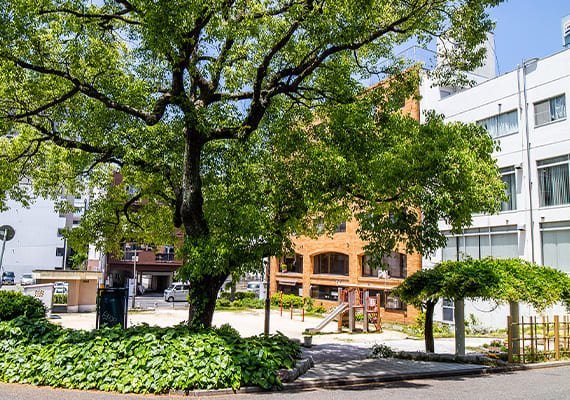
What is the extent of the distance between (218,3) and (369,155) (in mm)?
5311

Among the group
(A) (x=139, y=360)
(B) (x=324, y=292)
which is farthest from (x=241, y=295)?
(A) (x=139, y=360)

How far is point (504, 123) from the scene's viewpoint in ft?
72.3

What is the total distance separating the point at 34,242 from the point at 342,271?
150 ft

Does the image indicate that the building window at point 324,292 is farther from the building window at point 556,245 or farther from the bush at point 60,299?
the bush at point 60,299

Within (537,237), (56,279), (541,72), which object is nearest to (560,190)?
(537,237)

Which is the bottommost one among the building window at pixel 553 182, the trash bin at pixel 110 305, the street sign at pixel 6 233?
the trash bin at pixel 110 305

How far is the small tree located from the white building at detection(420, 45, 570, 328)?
6.27m

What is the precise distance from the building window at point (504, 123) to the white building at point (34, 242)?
49.9 meters

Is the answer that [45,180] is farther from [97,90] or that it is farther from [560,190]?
[560,190]

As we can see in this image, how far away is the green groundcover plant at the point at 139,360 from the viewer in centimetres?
875

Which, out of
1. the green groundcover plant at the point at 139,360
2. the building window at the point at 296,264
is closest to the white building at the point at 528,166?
the green groundcover plant at the point at 139,360

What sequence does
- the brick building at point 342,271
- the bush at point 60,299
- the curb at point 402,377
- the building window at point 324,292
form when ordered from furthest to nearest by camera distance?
the building window at point 324,292 → the bush at point 60,299 → the brick building at point 342,271 → the curb at point 402,377

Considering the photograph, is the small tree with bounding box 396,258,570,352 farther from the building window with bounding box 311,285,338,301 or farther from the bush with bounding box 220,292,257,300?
the bush with bounding box 220,292,257,300

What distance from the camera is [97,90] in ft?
43.1
